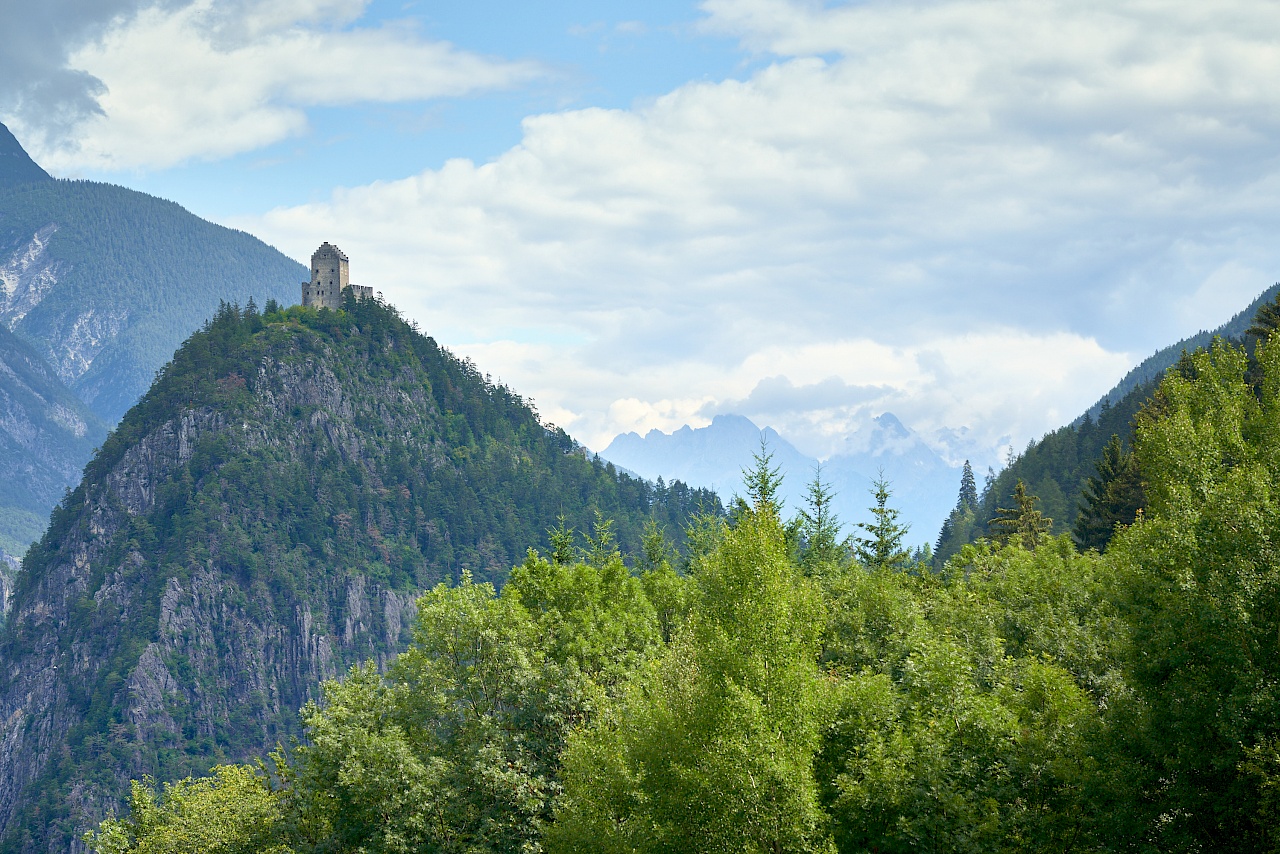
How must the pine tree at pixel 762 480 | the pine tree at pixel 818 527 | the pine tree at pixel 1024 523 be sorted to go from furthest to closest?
the pine tree at pixel 1024 523
the pine tree at pixel 818 527
the pine tree at pixel 762 480

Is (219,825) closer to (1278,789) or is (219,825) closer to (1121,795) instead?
(1121,795)

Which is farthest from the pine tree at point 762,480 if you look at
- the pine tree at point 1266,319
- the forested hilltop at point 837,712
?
the pine tree at point 1266,319

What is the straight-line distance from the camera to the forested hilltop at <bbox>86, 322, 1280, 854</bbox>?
28109 mm

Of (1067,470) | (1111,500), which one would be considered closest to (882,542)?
(1111,500)

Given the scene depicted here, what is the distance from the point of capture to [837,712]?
36.7 m

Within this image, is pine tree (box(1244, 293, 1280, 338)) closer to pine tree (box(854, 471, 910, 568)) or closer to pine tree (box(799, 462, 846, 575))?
pine tree (box(854, 471, 910, 568))

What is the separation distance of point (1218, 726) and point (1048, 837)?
20.0 feet

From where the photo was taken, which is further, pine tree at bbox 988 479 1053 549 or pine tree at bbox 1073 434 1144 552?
pine tree at bbox 988 479 1053 549

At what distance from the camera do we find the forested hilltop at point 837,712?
28.1 metres

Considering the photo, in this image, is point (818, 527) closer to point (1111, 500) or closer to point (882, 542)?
point (882, 542)

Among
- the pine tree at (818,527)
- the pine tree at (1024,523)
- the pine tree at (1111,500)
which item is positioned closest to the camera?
the pine tree at (818,527)

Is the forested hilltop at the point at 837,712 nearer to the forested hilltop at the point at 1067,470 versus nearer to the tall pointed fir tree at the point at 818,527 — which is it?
the tall pointed fir tree at the point at 818,527

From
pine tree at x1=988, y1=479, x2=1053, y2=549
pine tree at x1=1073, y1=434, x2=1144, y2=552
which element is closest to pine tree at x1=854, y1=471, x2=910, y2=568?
pine tree at x1=1073, y1=434, x2=1144, y2=552

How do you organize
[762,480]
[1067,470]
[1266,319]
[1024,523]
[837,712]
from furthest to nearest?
[1067,470] → [1024,523] → [1266,319] → [762,480] → [837,712]
